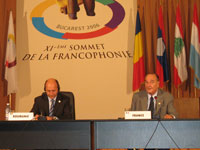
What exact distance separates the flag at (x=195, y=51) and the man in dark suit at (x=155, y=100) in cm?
179

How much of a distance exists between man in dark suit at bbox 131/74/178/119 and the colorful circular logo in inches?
93.2

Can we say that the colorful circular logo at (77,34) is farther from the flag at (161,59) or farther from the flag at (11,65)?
the flag at (161,59)

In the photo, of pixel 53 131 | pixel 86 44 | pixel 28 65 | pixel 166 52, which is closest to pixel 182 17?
pixel 166 52

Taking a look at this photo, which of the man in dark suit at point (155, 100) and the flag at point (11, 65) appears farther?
the flag at point (11, 65)

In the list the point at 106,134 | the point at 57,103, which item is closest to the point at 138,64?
the point at 57,103

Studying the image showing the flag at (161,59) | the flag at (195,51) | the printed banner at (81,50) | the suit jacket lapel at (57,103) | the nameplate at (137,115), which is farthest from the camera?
the printed banner at (81,50)

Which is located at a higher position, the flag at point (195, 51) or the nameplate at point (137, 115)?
the flag at point (195, 51)

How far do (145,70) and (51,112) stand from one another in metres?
2.51

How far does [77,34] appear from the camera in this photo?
21.1 feet

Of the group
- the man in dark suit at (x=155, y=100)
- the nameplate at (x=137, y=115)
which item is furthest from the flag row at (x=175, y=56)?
the nameplate at (x=137, y=115)

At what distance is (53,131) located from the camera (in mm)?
3205

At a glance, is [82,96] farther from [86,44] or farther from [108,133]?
[108,133]

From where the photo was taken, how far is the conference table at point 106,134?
318 centimetres

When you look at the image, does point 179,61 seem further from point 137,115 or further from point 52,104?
point 137,115
